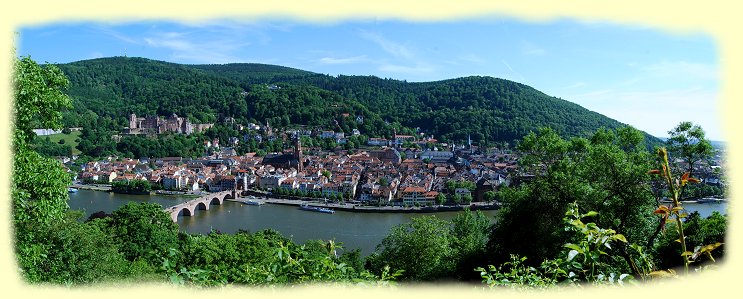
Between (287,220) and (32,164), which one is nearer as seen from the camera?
(32,164)

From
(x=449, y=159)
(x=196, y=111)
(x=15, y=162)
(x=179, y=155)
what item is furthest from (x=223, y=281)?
(x=196, y=111)

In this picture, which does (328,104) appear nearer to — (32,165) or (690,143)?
(690,143)

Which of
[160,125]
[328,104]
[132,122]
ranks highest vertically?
[328,104]

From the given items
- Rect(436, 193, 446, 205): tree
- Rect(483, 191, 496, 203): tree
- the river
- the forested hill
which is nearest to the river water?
the river

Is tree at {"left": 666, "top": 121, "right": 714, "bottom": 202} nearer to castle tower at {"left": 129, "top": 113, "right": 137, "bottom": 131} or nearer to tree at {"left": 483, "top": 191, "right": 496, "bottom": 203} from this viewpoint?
tree at {"left": 483, "top": 191, "right": 496, "bottom": 203}

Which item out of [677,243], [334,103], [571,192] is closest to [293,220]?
[571,192]

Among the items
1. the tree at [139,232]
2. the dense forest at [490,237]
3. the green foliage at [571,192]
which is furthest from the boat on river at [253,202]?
the green foliage at [571,192]
